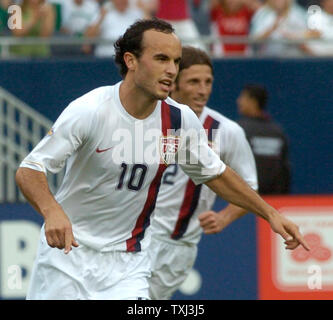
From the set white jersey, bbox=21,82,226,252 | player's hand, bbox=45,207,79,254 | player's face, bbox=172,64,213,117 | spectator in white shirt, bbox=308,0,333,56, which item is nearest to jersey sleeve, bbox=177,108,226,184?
white jersey, bbox=21,82,226,252

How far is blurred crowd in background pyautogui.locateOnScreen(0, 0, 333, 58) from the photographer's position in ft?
42.3

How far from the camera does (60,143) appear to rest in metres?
6.24

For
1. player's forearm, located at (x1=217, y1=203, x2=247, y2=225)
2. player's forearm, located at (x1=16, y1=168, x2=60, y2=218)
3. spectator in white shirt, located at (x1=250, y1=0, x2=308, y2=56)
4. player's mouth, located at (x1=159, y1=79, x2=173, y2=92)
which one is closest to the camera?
player's forearm, located at (x1=16, y1=168, x2=60, y2=218)

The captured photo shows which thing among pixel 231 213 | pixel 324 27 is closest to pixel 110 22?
pixel 324 27

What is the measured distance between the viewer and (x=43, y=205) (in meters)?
5.93

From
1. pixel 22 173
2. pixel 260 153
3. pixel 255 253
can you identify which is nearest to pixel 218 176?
pixel 22 173

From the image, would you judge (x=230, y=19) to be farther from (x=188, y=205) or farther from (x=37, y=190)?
(x=37, y=190)

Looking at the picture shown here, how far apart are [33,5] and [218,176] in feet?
20.9

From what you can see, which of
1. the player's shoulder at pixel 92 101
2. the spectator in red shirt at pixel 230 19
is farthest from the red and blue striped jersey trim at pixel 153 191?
the spectator in red shirt at pixel 230 19

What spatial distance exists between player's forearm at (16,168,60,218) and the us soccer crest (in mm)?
915

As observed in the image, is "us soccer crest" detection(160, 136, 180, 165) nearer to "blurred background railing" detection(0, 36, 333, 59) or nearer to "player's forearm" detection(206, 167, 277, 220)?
"player's forearm" detection(206, 167, 277, 220)

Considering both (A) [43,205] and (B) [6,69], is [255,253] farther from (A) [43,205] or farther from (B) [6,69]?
(A) [43,205]

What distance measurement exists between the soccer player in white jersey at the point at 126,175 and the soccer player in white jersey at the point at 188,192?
54.3 inches

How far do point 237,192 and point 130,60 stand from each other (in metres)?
1.07
